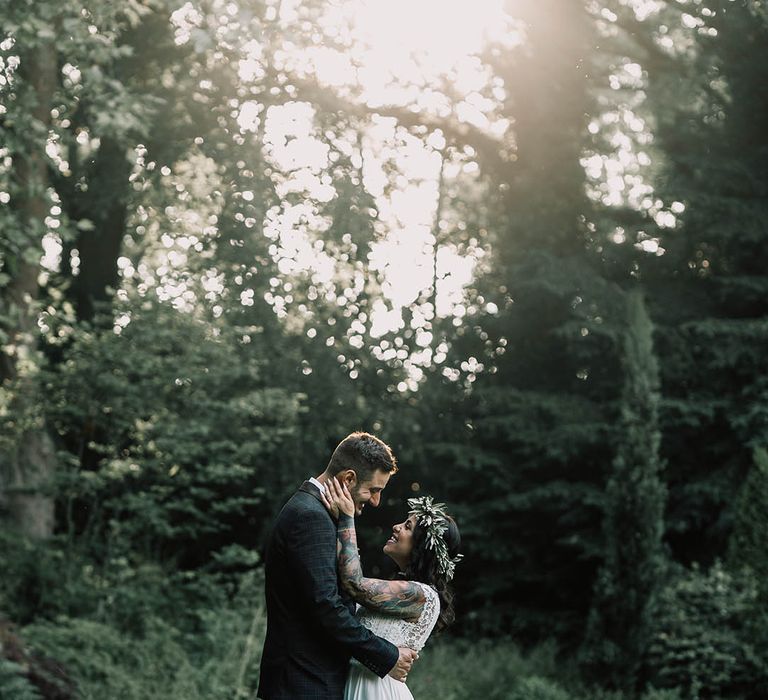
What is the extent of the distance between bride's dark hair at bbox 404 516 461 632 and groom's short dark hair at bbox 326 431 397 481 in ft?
1.51

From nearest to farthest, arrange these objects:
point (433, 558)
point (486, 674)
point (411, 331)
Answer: point (433, 558) < point (486, 674) < point (411, 331)

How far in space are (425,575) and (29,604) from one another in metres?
8.85

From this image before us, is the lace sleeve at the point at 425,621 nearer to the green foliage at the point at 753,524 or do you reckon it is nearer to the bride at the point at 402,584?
the bride at the point at 402,584

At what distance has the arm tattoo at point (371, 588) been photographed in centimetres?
477

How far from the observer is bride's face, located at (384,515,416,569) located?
16.8ft

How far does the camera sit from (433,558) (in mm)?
5074

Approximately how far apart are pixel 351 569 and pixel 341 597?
0.42 feet

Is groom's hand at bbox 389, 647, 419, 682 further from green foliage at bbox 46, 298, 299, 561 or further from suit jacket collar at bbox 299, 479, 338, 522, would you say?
green foliage at bbox 46, 298, 299, 561

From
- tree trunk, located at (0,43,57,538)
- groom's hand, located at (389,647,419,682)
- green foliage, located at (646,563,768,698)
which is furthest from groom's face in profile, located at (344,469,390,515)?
green foliage, located at (646,563,768,698)

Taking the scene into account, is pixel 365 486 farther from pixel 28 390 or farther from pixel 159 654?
pixel 28 390

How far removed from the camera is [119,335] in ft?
43.4

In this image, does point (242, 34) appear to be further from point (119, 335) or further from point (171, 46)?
point (171, 46)

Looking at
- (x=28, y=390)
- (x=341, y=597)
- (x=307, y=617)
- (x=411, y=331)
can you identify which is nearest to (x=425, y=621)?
(x=341, y=597)

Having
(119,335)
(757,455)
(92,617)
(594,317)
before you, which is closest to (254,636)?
(92,617)
